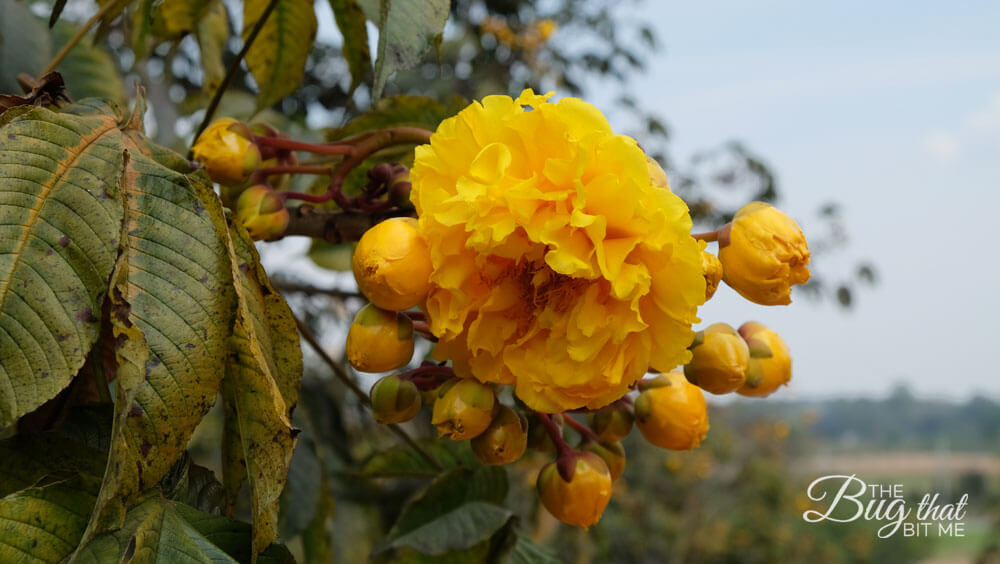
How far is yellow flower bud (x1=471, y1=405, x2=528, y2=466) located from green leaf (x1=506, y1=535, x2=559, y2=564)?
0.96 ft

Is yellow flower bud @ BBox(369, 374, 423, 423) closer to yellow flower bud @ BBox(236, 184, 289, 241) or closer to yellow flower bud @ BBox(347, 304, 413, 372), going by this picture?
yellow flower bud @ BBox(347, 304, 413, 372)

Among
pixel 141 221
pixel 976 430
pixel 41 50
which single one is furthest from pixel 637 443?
pixel 976 430

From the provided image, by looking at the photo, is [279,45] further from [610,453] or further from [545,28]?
[545,28]

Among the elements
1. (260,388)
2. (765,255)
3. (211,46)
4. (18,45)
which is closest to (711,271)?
(765,255)

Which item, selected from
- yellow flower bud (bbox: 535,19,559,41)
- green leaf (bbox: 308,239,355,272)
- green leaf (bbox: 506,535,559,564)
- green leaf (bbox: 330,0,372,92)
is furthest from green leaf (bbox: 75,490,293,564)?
yellow flower bud (bbox: 535,19,559,41)

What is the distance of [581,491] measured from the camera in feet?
2.46

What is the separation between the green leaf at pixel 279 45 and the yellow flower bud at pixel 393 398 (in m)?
0.53

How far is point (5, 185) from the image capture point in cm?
54

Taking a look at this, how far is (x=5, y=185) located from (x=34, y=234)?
41 mm

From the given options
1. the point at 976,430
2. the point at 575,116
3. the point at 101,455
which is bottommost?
the point at 101,455

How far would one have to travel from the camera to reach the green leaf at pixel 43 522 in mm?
520

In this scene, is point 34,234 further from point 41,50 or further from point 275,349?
point 41,50

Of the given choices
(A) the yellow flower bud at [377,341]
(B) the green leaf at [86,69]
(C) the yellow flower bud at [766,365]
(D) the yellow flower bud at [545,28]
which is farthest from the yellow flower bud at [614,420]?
(D) the yellow flower bud at [545,28]

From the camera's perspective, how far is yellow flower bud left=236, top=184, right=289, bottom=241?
798 mm
